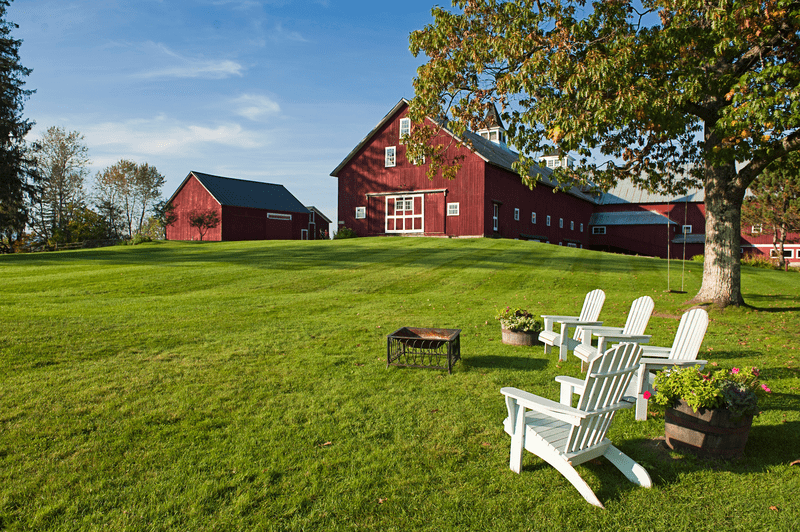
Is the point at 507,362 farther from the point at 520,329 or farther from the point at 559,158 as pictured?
the point at 559,158

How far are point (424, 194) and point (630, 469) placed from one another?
26.1 meters

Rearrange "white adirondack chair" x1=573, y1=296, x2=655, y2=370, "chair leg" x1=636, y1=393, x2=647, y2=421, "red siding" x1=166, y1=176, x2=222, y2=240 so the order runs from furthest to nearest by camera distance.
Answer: "red siding" x1=166, y1=176, x2=222, y2=240 < "white adirondack chair" x1=573, y1=296, x2=655, y2=370 < "chair leg" x1=636, y1=393, x2=647, y2=421

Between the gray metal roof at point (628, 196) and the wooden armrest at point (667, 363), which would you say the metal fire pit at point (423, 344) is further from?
the gray metal roof at point (628, 196)

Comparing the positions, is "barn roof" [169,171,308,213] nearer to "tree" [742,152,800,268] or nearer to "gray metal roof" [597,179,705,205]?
"gray metal roof" [597,179,705,205]

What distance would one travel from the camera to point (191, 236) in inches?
1489

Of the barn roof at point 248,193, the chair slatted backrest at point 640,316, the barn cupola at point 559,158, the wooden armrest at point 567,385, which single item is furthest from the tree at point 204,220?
the wooden armrest at point 567,385

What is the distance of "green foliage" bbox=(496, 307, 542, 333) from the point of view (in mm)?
7809

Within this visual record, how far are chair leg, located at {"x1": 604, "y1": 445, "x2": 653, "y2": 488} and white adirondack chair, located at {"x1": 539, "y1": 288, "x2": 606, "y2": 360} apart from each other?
10.7 feet

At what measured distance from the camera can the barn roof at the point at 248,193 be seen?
122ft

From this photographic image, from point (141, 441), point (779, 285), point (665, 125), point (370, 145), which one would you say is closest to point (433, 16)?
point (665, 125)

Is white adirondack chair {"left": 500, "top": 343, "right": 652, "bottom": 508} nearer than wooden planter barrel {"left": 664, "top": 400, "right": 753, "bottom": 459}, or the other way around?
white adirondack chair {"left": 500, "top": 343, "right": 652, "bottom": 508}

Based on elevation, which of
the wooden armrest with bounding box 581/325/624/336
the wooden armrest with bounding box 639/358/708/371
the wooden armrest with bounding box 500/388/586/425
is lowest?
the wooden armrest with bounding box 639/358/708/371

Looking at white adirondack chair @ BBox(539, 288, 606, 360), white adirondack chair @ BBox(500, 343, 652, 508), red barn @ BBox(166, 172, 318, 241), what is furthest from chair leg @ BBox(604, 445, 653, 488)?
red barn @ BBox(166, 172, 318, 241)

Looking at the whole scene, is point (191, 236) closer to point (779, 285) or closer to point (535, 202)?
point (535, 202)
